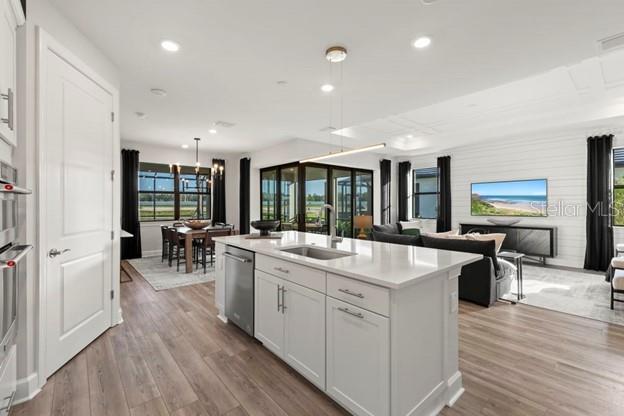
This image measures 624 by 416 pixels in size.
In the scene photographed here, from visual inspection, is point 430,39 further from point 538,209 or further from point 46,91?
point 538,209

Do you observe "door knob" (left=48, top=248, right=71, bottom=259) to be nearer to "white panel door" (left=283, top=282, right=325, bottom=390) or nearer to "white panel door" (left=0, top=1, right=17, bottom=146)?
"white panel door" (left=0, top=1, right=17, bottom=146)

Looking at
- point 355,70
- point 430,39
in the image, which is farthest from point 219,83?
point 430,39

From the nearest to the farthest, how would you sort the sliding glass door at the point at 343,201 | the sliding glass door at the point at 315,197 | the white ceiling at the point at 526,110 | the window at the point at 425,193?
the white ceiling at the point at 526,110 → the sliding glass door at the point at 315,197 → the sliding glass door at the point at 343,201 → the window at the point at 425,193

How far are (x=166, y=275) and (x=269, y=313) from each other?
3.49m

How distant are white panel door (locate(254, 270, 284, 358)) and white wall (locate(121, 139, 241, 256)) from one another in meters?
5.16

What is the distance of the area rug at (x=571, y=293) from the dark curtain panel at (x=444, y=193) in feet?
7.66

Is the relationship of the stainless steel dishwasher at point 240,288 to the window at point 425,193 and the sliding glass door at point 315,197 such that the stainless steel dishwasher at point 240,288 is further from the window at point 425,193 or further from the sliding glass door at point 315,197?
the window at point 425,193

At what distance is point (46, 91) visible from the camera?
2102mm

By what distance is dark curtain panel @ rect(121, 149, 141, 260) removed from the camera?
21.3 ft

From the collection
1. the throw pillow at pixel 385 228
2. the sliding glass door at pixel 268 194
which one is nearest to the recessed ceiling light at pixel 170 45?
the throw pillow at pixel 385 228

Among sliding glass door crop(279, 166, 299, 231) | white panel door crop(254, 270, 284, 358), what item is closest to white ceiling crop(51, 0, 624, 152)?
white panel door crop(254, 270, 284, 358)

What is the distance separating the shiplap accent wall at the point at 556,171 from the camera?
18.4 ft

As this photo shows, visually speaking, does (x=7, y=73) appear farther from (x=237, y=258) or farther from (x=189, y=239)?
(x=189, y=239)

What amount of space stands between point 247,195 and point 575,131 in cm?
740
